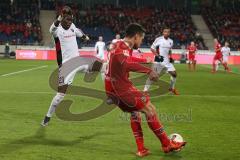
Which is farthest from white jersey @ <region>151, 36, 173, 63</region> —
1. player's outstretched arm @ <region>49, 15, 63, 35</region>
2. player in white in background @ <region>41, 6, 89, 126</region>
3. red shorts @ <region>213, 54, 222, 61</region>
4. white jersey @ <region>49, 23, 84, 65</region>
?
red shorts @ <region>213, 54, 222, 61</region>

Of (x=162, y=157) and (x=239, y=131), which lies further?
(x=239, y=131)

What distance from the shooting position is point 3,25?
161ft

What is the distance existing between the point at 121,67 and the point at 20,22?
145 ft

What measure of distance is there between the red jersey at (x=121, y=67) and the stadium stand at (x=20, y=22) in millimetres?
39742

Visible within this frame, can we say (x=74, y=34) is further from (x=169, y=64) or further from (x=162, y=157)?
(x=169, y=64)

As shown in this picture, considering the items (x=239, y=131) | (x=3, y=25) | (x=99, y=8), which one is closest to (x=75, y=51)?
(x=239, y=131)

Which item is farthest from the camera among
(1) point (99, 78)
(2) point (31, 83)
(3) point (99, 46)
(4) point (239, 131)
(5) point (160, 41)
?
(3) point (99, 46)

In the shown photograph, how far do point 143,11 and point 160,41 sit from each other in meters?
38.8

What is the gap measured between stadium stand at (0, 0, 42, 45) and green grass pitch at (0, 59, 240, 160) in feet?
104

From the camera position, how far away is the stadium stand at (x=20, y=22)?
1897 inches

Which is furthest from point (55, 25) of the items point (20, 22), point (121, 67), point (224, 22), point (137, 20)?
point (224, 22)

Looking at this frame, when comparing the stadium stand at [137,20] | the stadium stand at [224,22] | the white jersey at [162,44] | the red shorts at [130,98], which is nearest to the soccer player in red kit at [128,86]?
the red shorts at [130,98]

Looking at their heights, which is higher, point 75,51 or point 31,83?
point 75,51

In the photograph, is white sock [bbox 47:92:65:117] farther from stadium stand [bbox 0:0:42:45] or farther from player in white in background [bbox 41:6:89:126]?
stadium stand [bbox 0:0:42:45]
